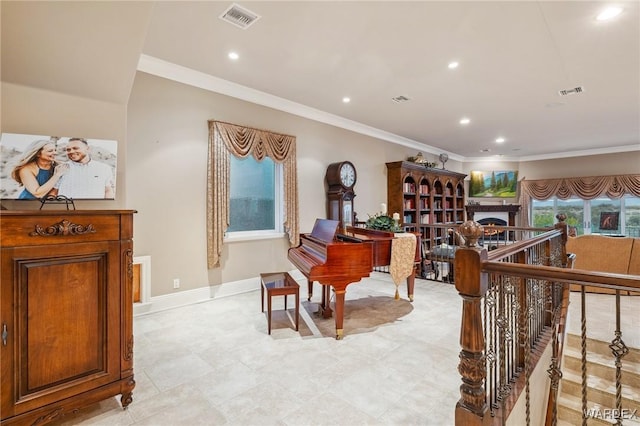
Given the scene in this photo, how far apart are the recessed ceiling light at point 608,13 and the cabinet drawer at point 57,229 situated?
4.21m

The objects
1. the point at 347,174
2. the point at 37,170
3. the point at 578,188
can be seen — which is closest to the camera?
the point at 37,170

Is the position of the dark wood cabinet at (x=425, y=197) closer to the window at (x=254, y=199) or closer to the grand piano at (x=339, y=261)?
the window at (x=254, y=199)

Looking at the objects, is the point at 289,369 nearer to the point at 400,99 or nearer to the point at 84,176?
the point at 84,176

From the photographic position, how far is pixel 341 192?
536cm

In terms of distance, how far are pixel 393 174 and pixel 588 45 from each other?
4.00 meters

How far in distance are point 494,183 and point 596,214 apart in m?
2.73

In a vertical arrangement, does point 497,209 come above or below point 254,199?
below

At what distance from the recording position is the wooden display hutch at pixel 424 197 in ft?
22.4

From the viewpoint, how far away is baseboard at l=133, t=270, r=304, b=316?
350cm

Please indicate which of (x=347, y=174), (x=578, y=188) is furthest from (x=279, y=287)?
(x=578, y=188)

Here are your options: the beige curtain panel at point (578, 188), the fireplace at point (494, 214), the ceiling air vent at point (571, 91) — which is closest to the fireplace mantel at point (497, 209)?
the fireplace at point (494, 214)

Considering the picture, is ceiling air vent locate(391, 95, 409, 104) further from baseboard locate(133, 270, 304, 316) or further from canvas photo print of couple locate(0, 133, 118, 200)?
canvas photo print of couple locate(0, 133, 118, 200)

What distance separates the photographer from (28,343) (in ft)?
5.02

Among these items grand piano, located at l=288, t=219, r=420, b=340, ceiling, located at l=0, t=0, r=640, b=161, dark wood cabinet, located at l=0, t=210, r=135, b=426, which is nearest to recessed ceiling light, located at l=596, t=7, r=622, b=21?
ceiling, located at l=0, t=0, r=640, b=161
